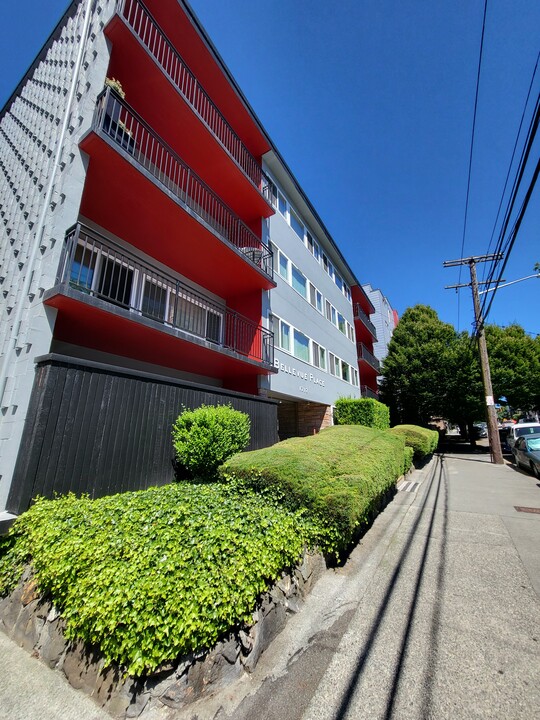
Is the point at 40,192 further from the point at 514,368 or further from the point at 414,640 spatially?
the point at 514,368

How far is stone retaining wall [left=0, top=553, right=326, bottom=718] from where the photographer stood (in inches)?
89.7

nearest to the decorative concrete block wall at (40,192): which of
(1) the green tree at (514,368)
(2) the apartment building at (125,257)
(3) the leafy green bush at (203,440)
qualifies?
(2) the apartment building at (125,257)

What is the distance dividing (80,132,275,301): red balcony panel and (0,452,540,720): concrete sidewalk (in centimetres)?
710

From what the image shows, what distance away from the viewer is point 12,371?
189 inches

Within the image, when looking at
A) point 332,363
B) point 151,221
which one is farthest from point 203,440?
point 332,363

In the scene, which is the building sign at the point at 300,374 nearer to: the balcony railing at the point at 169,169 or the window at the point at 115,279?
the balcony railing at the point at 169,169

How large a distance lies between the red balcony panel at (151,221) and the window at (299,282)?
13.7 ft

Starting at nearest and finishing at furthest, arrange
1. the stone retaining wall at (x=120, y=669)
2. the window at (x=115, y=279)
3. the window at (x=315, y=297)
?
the stone retaining wall at (x=120, y=669), the window at (x=115, y=279), the window at (x=315, y=297)

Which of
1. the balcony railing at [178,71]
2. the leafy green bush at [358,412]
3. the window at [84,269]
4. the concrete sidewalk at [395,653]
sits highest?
the balcony railing at [178,71]

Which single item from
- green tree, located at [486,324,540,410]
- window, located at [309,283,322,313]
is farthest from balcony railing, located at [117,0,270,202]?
green tree, located at [486,324,540,410]

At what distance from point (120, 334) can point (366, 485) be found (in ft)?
17.6

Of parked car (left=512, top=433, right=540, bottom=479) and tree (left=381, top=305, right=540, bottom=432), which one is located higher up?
tree (left=381, top=305, right=540, bottom=432)

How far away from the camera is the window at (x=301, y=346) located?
12.6 metres

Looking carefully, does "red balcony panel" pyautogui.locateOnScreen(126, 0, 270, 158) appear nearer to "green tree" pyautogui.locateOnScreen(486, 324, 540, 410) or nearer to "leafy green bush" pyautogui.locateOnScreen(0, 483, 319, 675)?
"leafy green bush" pyautogui.locateOnScreen(0, 483, 319, 675)
